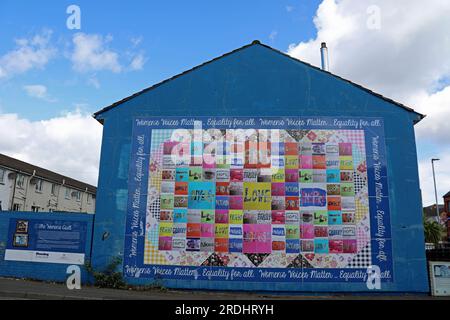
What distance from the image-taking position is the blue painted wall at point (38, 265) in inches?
493

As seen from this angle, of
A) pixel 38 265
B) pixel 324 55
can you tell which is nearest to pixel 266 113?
pixel 324 55

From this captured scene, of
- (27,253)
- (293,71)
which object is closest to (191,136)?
(293,71)

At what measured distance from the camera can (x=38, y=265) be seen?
499 inches

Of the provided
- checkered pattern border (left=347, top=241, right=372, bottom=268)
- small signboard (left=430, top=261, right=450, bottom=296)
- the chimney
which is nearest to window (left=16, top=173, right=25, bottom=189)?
the chimney

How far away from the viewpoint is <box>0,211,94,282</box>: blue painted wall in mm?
12523

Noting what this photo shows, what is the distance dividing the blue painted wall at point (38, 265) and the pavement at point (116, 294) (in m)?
0.37

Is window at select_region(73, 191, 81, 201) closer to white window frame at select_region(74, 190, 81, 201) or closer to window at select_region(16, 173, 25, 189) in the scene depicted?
white window frame at select_region(74, 190, 81, 201)

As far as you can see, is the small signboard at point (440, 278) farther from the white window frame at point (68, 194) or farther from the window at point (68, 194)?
the window at point (68, 194)

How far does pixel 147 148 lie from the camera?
1301cm

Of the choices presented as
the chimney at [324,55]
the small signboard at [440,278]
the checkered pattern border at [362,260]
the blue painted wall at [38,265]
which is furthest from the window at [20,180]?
the small signboard at [440,278]

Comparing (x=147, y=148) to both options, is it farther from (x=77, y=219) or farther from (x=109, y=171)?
(x=77, y=219)

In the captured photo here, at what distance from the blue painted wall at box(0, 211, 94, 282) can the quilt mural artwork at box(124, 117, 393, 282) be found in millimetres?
1598

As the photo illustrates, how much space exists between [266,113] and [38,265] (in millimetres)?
9786

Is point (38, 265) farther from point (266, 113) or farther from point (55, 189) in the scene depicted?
point (55, 189)
